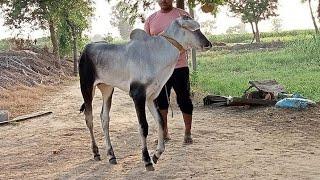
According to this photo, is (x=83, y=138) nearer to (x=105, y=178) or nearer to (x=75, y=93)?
(x=105, y=178)

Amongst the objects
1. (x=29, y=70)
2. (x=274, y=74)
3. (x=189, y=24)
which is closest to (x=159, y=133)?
(x=189, y=24)

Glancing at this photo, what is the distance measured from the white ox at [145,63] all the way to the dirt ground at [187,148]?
1.30 feet

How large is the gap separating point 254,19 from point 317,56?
931 inches

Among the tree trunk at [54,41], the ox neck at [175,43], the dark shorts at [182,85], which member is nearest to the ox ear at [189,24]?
the ox neck at [175,43]

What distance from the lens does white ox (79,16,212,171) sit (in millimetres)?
5656

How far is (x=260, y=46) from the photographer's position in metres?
38.2

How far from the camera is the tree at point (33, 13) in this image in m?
22.0

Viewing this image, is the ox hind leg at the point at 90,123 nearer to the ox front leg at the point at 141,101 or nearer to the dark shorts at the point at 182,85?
the ox front leg at the point at 141,101

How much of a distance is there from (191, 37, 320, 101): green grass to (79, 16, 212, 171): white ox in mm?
6509

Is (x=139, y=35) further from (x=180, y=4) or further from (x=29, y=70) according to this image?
(x=29, y=70)

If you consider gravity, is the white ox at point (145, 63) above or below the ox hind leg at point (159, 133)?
above

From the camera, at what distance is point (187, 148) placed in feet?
21.8

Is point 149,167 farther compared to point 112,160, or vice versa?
point 112,160

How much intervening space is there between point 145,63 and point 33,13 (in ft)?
62.7
